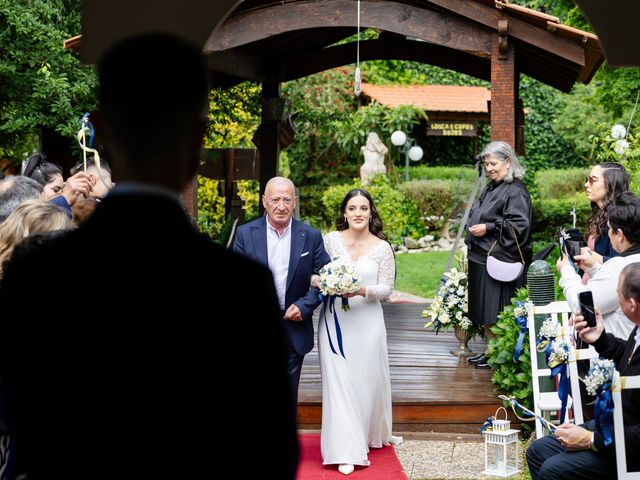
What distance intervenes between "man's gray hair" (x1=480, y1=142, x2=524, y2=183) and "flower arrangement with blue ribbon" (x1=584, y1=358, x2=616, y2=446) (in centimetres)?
365

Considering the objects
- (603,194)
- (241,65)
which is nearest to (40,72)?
(241,65)

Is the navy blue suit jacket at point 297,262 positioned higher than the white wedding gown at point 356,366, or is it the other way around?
the navy blue suit jacket at point 297,262

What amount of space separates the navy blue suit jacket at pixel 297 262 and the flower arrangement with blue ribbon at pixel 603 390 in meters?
2.30

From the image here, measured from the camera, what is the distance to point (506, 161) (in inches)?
307

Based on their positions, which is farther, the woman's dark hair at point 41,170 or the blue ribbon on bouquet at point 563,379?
the woman's dark hair at point 41,170

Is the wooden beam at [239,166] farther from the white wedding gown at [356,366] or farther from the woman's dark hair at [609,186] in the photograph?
the woman's dark hair at [609,186]

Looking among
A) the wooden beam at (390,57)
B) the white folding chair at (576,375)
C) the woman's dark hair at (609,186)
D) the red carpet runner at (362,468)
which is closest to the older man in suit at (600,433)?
the white folding chair at (576,375)

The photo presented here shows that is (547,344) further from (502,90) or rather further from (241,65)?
(241,65)

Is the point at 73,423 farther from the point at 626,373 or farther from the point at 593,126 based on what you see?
the point at 593,126

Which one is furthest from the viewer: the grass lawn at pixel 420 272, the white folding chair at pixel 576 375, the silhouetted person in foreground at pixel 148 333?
the grass lawn at pixel 420 272

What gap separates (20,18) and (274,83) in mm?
3251

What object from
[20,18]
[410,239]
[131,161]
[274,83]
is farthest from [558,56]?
[410,239]

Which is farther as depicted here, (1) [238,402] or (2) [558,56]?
(2) [558,56]

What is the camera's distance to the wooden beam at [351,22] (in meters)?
8.24
